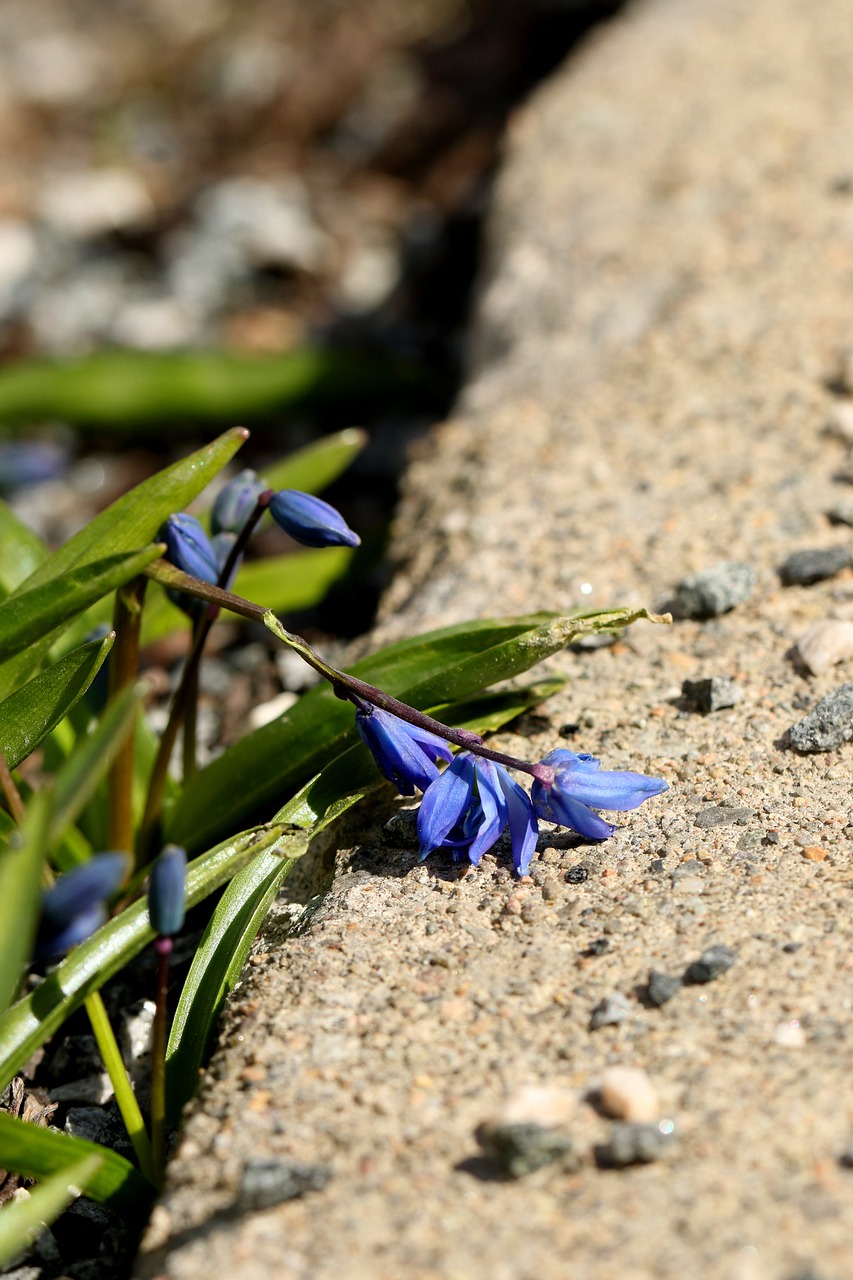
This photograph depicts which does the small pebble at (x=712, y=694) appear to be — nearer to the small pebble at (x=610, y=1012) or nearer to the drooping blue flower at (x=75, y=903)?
the small pebble at (x=610, y=1012)

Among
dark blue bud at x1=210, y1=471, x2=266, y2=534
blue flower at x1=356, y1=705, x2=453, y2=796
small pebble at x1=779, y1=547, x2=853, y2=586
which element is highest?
dark blue bud at x1=210, y1=471, x2=266, y2=534

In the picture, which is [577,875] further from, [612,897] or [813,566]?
[813,566]

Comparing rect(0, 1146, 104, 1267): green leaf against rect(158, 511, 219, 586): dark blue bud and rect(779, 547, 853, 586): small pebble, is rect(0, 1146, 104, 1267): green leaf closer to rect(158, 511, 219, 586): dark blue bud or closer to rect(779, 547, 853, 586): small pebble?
rect(158, 511, 219, 586): dark blue bud

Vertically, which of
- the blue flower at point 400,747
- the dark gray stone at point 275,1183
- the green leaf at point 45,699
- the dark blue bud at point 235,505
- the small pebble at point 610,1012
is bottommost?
the small pebble at point 610,1012

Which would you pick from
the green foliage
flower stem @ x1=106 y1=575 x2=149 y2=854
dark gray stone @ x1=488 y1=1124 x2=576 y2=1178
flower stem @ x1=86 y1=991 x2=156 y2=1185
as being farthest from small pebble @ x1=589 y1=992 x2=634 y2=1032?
flower stem @ x1=106 y1=575 x2=149 y2=854

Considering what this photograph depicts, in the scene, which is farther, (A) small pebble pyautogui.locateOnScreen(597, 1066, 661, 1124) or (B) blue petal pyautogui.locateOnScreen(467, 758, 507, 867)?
(B) blue petal pyautogui.locateOnScreen(467, 758, 507, 867)

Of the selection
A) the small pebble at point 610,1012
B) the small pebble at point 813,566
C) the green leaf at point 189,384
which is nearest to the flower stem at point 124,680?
the small pebble at point 610,1012

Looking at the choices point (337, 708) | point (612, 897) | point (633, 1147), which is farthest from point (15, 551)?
point (633, 1147)

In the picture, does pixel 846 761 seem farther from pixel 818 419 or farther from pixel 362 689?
pixel 818 419
